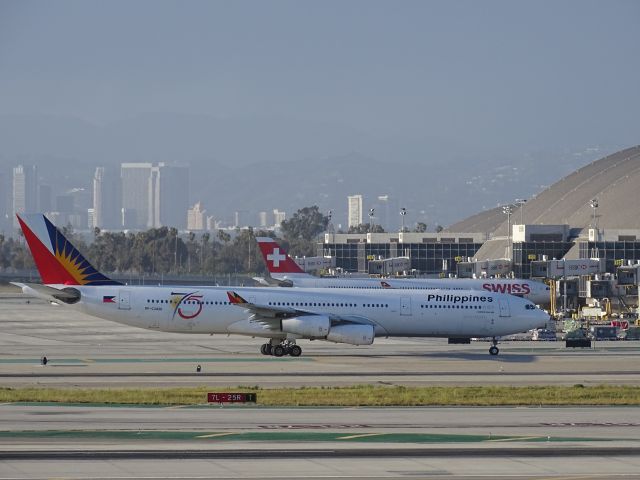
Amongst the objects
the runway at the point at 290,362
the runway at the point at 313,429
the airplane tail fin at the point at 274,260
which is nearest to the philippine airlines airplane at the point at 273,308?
the runway at the point at 290,362

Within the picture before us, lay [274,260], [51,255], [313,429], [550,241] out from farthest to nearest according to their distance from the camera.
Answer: [550,241], [274,260], [51,255], [313,429]

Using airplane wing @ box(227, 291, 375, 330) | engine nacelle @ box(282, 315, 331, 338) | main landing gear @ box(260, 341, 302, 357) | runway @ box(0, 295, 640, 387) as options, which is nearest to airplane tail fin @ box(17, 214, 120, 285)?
runway @ box(0, 295, 640, 387)

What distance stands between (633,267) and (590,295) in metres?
5.07

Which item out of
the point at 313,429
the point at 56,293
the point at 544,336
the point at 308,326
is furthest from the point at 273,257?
the point at 313,429

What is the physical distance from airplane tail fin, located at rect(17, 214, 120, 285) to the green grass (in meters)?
20.3

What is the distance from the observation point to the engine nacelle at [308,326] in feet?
205

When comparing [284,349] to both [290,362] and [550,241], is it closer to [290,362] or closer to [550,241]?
[290,362]

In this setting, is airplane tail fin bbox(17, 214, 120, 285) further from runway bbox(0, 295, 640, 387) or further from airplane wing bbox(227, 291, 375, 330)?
airplane wing bbox(227, 291, 375, 330)

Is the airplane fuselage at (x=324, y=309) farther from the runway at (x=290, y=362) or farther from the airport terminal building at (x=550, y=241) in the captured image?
the airport terminal building at (x=550, y=241)

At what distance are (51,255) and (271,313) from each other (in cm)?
1185

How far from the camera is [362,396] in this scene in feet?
139

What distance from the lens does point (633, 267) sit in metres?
106

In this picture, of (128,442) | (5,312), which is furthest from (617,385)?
(5,312)

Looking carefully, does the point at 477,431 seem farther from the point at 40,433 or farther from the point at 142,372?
the point at 142,372
